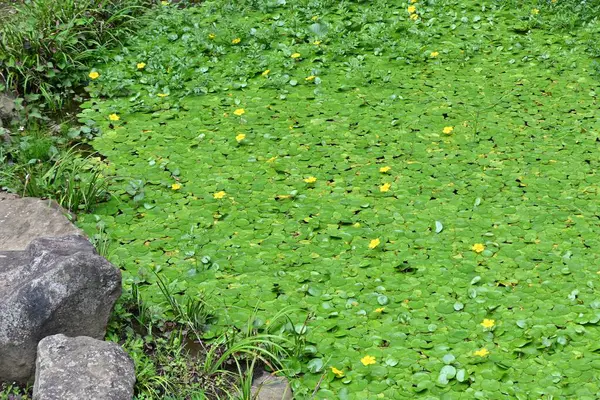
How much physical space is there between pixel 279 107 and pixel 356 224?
1450mm

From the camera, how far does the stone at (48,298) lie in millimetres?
3449

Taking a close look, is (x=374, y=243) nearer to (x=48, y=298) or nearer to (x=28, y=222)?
(x=48, y=298)

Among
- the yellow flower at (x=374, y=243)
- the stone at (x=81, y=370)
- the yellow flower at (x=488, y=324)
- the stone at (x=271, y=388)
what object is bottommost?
the stone at (x=271, y=388)

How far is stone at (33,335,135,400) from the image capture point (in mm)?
3176

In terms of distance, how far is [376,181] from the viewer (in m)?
4.91

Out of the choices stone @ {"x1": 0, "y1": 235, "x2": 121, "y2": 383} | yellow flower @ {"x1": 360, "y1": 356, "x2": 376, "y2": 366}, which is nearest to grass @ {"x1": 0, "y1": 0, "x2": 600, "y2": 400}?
yellow flower @ {"x1": 360, "y1": 356, "x2": 376, "y2": 366}

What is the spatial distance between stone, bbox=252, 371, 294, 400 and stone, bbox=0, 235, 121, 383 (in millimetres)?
752

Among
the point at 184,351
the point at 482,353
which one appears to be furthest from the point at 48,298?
the point at 482,353

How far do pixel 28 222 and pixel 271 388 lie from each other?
1.69m

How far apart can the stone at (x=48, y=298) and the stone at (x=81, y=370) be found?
128mm

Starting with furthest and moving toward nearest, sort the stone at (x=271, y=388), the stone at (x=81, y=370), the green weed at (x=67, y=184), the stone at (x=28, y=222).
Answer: the green weed at (x=67, y=184), the stone at (x=28, y=222), the stone at (x=271, y=388), the stone at (x=81, y=370)

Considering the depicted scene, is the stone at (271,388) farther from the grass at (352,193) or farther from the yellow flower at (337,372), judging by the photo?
the yellow flower at (337,372)

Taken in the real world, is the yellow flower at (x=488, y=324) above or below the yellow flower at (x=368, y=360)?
above

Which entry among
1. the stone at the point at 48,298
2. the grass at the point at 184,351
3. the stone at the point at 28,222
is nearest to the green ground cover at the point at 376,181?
the grass at the point at 184,351
